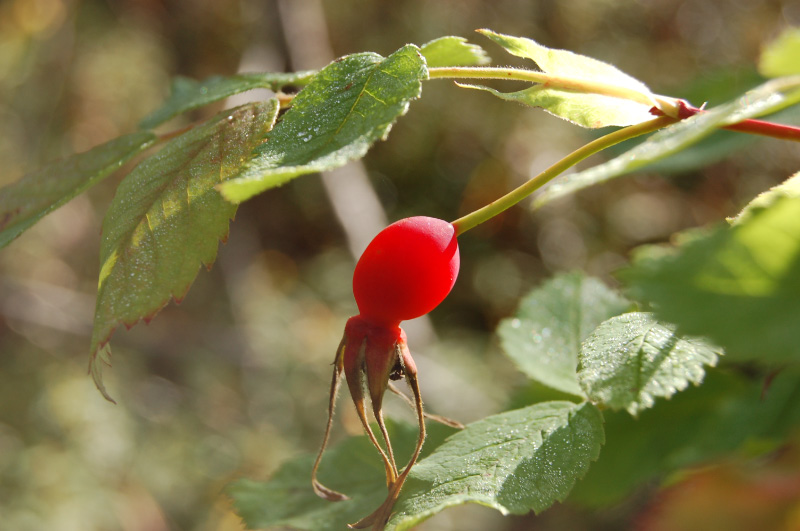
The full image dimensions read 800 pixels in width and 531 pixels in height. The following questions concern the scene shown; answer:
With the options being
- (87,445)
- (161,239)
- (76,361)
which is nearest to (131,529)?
(87,445)

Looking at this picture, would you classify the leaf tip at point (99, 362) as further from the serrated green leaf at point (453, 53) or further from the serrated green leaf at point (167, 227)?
the serrated green leaf at point (453, 53)

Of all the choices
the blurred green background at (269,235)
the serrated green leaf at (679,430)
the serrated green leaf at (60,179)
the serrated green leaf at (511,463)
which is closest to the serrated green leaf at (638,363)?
the serrated green leaf at (511,463)

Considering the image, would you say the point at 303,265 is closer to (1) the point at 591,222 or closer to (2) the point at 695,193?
(1) the point at 591,222

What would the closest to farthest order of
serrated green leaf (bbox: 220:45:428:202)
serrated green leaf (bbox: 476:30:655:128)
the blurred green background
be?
serrated green leaf (bbox: 220:45:428:202) < serrated green leaf (bbox: 476:30:655:128) < the blurred green background

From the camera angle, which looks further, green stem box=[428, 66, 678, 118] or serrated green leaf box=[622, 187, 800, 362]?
green stem box=[428, 66, 678, 118]

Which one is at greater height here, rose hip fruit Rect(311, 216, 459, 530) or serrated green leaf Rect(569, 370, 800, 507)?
rose hip fruit Rect(311, 216, 459, 530)

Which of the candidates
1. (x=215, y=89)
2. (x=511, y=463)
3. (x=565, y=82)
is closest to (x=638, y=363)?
(x=511, y=463)

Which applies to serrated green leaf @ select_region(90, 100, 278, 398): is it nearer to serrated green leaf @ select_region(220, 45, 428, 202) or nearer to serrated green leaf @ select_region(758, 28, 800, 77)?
serrated green leaf @ select_region(220, 45, 428, 202)

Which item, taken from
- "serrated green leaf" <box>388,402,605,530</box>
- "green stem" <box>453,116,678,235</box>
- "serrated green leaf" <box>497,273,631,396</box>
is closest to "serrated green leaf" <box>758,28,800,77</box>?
"green stem" <box>453,116,678,235</box>
